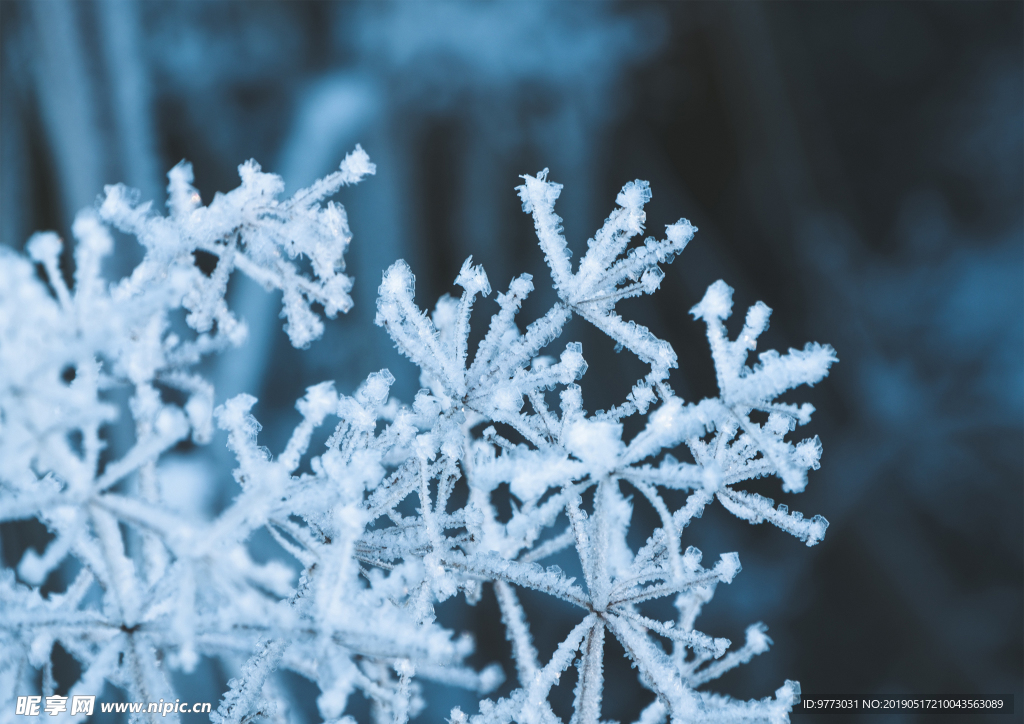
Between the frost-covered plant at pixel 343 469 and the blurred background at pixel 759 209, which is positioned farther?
the blurred background at pixel 759 209

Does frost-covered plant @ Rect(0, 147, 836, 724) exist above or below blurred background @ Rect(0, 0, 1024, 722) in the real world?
below

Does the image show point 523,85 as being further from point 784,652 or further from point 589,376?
point 784,652

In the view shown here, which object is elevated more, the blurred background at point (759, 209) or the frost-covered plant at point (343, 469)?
the blurred background at point (759, 209)

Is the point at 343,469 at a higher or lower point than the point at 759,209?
lower

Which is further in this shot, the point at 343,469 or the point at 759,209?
the point at 759,209
